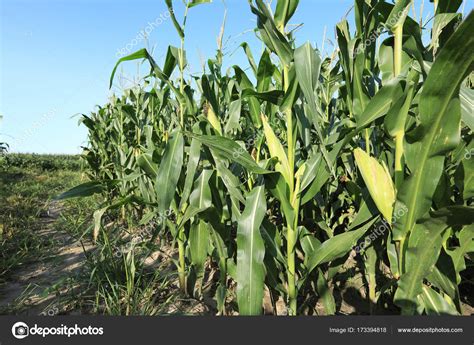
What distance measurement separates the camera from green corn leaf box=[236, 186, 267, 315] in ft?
5.02

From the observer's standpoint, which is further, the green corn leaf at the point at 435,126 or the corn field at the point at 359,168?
the corn field at the point at 359,168

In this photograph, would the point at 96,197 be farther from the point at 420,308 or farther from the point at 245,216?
the point at 420,308

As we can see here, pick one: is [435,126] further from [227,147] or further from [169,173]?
[169,173]

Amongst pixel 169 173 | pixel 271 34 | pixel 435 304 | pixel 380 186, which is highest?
pixel 271 34

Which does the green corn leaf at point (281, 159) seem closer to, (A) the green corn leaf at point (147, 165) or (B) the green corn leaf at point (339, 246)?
(B) the green corn leaf at point (339, 246)

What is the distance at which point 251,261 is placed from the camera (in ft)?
5.15

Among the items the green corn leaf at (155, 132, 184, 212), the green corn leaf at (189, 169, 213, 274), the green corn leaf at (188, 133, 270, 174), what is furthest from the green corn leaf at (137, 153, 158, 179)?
the green corn leaf at (188, 133, 270, 174)

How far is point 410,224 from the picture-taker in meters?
1.46

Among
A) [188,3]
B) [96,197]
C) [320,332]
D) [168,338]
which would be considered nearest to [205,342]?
[168,338]

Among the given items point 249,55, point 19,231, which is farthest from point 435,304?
point 19,231

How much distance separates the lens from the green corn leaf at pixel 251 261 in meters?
1.53

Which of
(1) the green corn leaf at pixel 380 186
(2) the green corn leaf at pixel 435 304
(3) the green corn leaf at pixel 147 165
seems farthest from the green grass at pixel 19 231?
(2) the green corn leaf at pixel 435 304

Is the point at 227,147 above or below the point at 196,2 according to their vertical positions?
below

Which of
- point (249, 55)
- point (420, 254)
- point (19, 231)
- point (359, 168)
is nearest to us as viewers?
point (420, 254)
